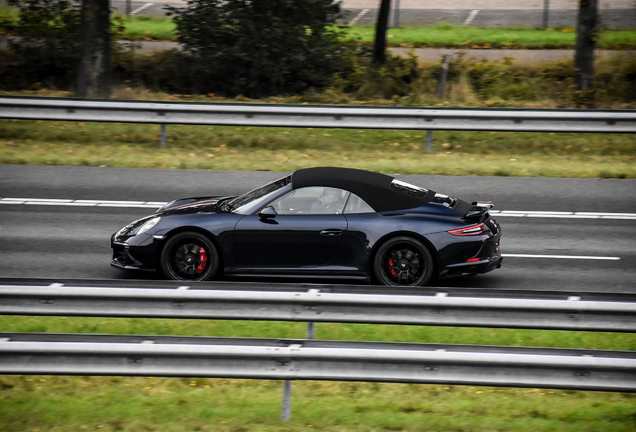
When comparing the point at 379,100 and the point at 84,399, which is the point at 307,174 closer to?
the point at 84,399

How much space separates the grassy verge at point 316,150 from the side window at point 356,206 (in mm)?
5156

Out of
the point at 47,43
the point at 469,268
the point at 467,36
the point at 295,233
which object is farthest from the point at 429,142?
the point at 467,36

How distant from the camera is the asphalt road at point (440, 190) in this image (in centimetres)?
883

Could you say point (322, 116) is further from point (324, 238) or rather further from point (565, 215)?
point (324, 238)

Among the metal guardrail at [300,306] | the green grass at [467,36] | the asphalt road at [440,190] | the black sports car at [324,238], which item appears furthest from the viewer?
the green grass at [467,36]

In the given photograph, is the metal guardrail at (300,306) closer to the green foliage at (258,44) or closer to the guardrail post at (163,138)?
the guardrail post at (163,138)

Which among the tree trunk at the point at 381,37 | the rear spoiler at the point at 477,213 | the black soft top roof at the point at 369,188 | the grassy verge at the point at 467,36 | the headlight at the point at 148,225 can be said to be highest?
the grassy verge at the point at 467,36

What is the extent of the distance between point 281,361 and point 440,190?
7.54m

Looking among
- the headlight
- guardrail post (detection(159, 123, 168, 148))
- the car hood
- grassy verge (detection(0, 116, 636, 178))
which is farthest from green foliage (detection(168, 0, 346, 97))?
the headlight

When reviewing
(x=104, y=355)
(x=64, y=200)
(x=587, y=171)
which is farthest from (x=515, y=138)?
(x=104, y=355)

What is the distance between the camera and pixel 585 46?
61.9ft

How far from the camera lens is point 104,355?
16.5 ft

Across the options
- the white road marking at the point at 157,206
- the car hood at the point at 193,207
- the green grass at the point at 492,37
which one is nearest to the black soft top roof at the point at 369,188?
the car hood at the point at 193,207

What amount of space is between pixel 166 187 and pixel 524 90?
34.7 feet
